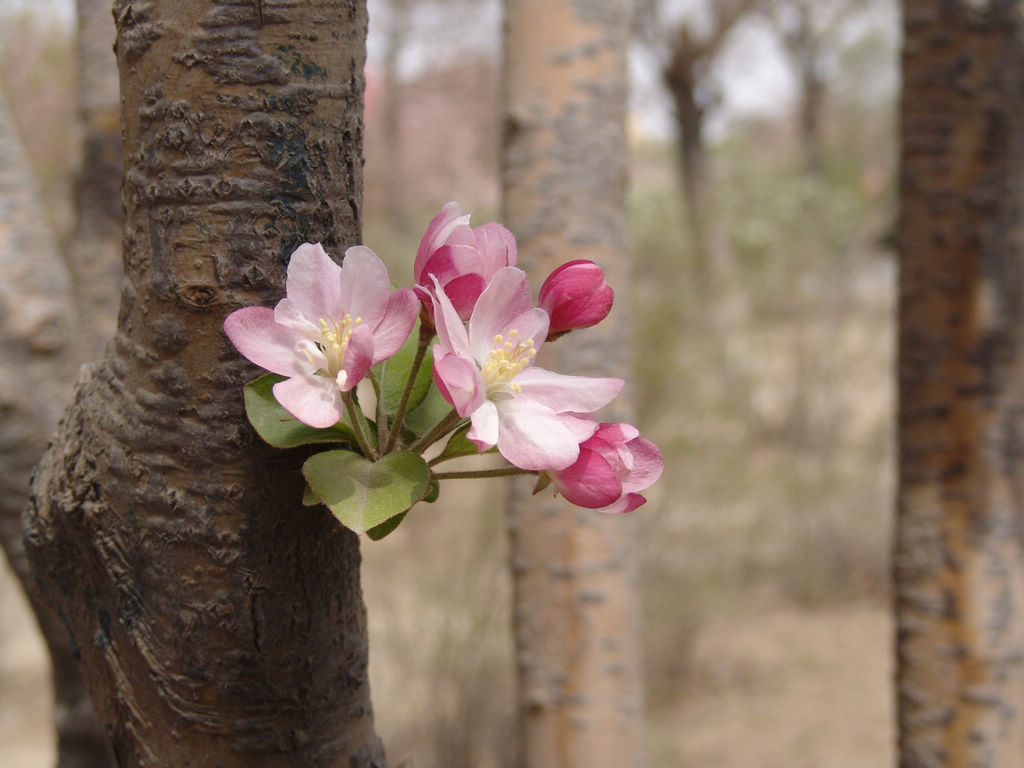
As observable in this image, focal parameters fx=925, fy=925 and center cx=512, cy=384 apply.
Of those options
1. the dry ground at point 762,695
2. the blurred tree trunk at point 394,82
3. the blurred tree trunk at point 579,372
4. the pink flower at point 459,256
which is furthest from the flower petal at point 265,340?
the blurred tree trunk at point 394,82

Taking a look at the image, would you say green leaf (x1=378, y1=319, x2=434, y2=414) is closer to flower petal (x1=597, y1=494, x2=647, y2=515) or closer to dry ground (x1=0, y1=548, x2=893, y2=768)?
flower petal (x1=597, y1=494, x2=647, y2=515)

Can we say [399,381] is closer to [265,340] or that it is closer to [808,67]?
[265,340]

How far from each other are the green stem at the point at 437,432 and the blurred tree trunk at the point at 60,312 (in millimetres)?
709

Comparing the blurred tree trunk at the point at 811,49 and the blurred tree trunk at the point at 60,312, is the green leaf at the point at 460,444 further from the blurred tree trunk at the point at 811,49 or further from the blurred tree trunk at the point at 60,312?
the blurred tree trunk at the point at 811,49

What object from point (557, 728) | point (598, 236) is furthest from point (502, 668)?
point (598, 236)

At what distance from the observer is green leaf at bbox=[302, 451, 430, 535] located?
636mm

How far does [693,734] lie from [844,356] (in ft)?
11.2

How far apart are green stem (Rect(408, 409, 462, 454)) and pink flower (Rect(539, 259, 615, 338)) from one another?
116 millimetres

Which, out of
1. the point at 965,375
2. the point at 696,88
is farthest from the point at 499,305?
the point at 696,88

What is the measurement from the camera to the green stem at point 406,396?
0.68 metres

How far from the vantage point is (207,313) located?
0.73 metres

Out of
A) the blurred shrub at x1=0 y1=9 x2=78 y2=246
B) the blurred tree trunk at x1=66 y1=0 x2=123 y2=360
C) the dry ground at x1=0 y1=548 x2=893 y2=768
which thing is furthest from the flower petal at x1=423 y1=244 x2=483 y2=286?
the blurred shrub at x1=0 y1=9 x2=78 y2=246

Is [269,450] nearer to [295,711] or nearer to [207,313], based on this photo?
[207,313]

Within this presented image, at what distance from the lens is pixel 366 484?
2.16ft
